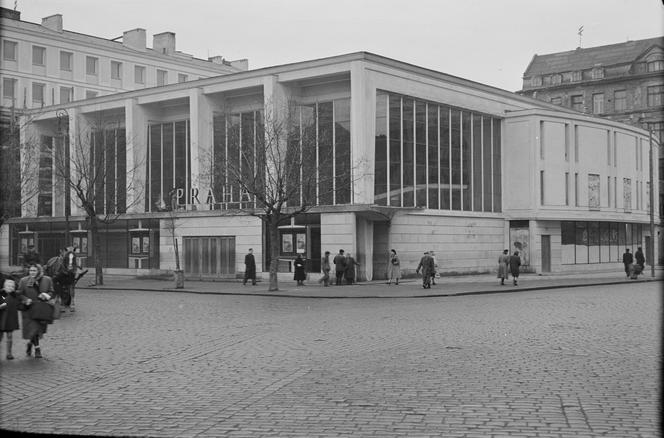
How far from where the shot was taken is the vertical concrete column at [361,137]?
122 feet

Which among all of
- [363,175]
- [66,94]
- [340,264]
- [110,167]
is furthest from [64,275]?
[66,94]

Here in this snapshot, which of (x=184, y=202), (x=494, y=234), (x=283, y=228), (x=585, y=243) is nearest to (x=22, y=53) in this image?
(x=184, y=202)

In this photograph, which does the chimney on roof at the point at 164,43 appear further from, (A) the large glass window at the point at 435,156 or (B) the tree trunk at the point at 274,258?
(B) the tree trunk at the point at 274,258

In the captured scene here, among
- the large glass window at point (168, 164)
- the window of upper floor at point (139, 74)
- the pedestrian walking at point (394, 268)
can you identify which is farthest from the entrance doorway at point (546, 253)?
the window of upper floor at point (139, 74)

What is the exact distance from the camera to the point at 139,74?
254 feet

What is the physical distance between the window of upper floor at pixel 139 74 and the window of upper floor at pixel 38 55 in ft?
31.4

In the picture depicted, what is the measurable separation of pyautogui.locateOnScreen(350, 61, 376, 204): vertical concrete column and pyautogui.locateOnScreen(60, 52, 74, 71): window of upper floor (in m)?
43.4

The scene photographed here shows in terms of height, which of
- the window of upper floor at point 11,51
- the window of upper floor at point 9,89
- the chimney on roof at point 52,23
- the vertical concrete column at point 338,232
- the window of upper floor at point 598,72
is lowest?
the vertical concrete column at point 338,232

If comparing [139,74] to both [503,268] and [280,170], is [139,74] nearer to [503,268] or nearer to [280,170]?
[280,170]

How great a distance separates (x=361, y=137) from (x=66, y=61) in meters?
44.9

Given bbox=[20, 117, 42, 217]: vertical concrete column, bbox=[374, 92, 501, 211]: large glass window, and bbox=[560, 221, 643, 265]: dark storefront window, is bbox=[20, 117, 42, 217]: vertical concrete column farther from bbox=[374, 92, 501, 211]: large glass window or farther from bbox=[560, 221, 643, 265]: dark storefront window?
bbox=[560, 221, 643, 265]: dark storefront window

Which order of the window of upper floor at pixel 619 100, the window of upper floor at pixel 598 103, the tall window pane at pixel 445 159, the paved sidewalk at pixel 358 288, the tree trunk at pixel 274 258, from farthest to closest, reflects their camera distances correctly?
1. the window of upper floor at pixel 598 103
2. the window of upper floor at pixel 619 100
3. the tall window pane at pixel 445 159
4. the tree trunk at pixel 274 258
5. the paved sidewalk at pixel 358 288

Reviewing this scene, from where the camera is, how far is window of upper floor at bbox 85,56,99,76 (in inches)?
2894

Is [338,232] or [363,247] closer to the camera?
[338,232]
